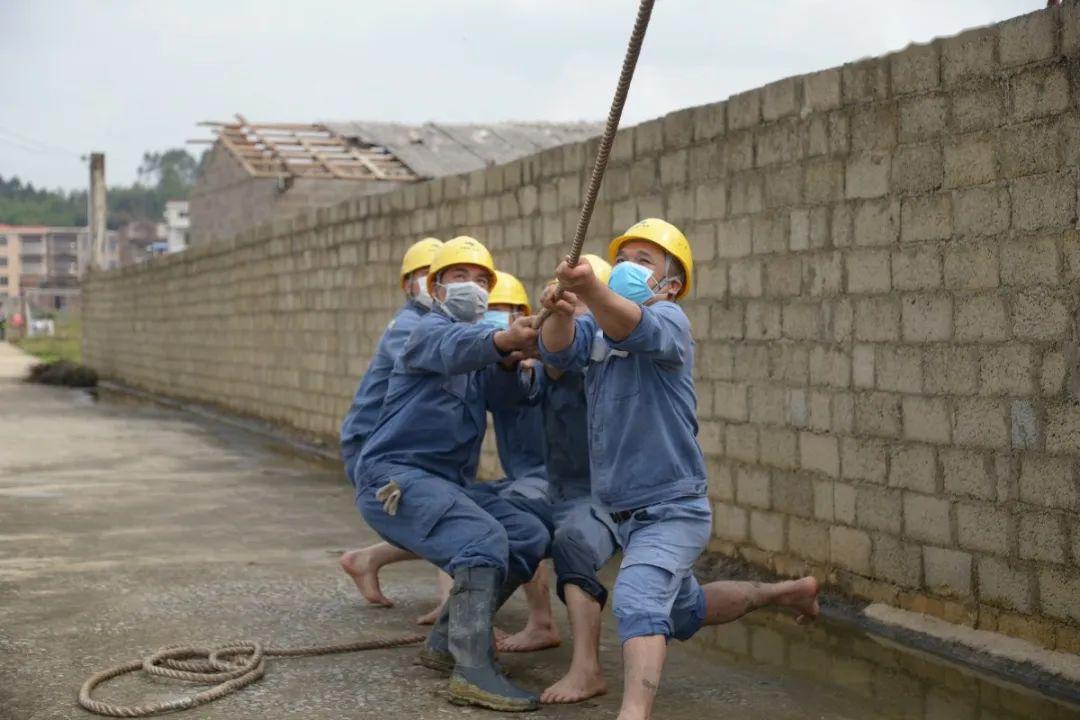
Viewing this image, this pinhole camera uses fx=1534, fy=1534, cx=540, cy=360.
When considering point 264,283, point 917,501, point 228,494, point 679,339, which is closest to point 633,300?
point 679,339

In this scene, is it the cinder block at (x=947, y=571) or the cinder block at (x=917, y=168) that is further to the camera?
the cinder block at (x=917, y=168)

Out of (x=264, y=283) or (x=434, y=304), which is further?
(x=264, y=283)

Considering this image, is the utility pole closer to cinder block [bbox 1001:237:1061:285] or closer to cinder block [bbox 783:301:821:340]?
cinder block [bbox 783:301:821:340]

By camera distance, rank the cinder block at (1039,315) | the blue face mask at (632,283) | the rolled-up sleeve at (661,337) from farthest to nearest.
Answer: the cinder block at (1039,315)
the blue face mask at (632,283)
the rolled-up sleeve at (661,337)

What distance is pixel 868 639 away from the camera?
21.6 ft

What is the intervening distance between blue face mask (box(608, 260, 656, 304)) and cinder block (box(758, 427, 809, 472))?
2.70 metres

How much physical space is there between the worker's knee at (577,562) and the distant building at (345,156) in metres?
17.3

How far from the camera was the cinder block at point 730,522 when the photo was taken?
8.09m

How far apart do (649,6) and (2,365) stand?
37.1m

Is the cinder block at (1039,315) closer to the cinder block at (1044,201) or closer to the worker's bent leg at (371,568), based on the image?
the cinder block at (1044,201)

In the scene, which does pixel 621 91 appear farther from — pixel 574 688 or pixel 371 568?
pixel 371 568

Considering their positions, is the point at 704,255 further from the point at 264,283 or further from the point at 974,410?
the point at 264,283

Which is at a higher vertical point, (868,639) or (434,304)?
(434,304)

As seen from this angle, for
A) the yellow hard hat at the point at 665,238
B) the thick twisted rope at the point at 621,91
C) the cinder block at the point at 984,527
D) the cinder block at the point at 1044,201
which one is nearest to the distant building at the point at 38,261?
the cinder block at the point at 984,527
